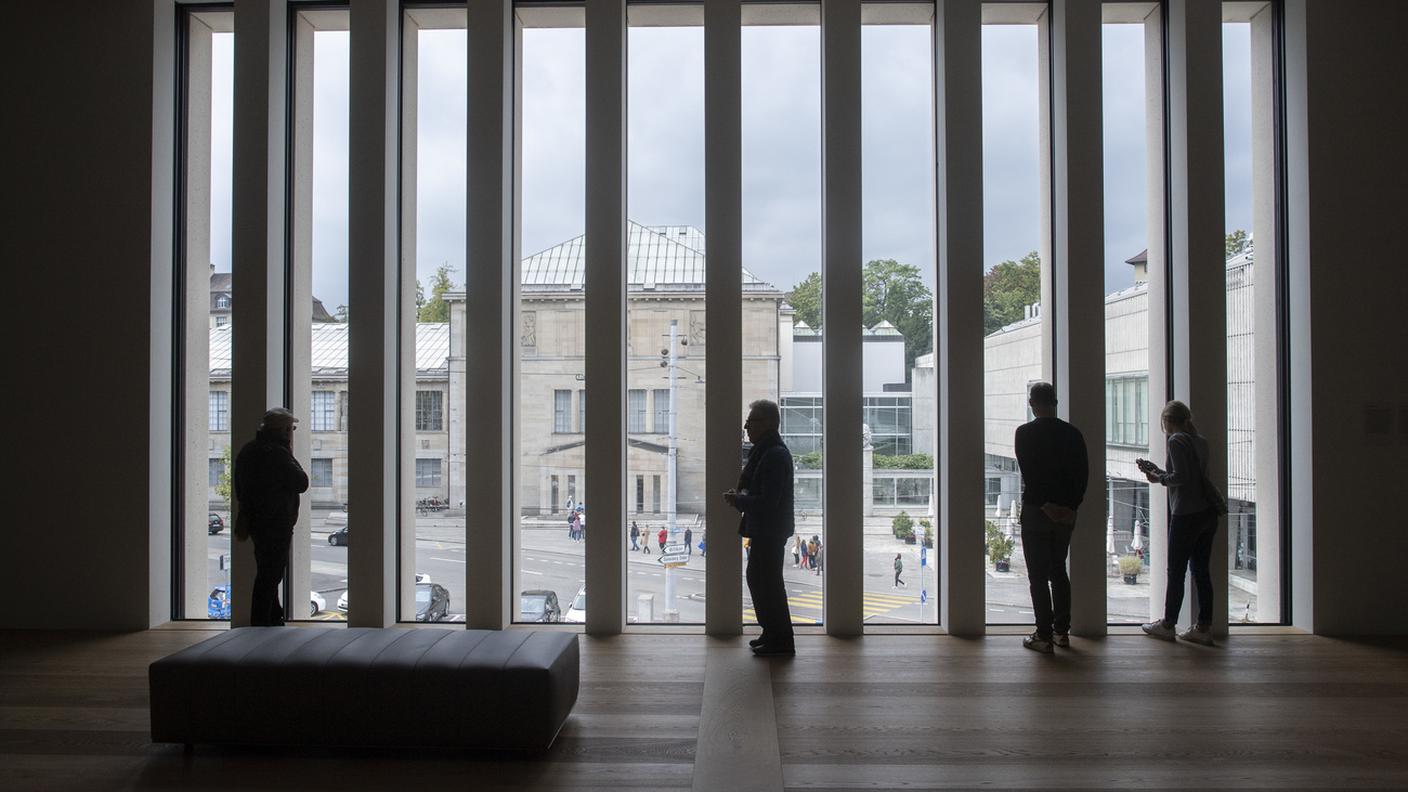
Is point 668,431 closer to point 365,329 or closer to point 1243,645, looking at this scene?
point 365,329

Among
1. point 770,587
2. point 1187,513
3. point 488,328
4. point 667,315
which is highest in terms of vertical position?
point 667,315

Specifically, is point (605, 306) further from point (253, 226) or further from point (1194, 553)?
point (1194, 553)

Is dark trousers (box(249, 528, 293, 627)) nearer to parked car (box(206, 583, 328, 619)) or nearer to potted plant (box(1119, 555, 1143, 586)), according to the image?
parked car (box(206, 583, 328, 619))

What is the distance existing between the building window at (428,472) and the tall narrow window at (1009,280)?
3537 mm

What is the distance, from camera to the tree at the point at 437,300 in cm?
518

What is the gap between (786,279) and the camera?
503 centimetres

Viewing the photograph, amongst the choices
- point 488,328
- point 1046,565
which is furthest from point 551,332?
point 1046,565

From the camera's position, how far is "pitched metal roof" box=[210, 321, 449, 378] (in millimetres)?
5133

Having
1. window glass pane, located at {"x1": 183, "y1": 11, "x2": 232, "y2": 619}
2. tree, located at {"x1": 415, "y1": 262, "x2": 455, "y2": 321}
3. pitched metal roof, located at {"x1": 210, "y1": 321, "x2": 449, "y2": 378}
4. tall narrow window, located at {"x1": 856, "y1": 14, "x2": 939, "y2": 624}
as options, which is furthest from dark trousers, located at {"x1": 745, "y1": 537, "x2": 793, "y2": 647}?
window glass pane, located at {"x1": 183, "y1": 11, "x2": 232, "y2": 619}

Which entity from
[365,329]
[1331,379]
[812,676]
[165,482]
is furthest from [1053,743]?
[165,482]

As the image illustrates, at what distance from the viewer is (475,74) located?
16.0 ft

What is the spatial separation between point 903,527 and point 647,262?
238 cm

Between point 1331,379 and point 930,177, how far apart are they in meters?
2.68

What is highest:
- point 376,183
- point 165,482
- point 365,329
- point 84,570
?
point 376,183
